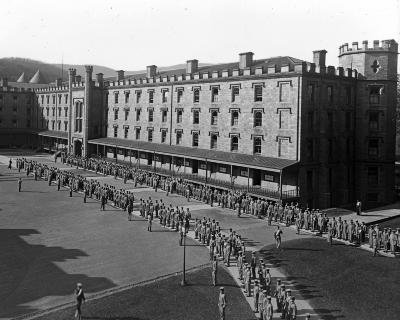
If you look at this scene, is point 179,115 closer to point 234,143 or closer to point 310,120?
point 234,143

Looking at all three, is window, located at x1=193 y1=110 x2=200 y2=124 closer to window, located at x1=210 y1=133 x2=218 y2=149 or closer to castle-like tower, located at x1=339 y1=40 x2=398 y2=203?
window, located at x1=210 y1=133 x2=218 y2=149

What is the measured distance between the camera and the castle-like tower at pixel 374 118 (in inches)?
1780

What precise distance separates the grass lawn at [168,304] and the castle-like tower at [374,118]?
101 ft

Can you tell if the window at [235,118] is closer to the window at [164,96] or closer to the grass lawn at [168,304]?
the window at [164,96]

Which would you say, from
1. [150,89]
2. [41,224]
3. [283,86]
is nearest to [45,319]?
[41,224]

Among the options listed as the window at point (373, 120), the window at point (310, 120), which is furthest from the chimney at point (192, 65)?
the window at point (373, 120)

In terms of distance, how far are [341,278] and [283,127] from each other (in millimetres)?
20816

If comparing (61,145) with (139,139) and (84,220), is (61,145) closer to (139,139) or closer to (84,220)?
(139,139)

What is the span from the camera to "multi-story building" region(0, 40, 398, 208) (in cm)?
3938

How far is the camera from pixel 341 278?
2088cm

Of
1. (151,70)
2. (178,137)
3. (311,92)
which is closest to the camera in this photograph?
(311,92)

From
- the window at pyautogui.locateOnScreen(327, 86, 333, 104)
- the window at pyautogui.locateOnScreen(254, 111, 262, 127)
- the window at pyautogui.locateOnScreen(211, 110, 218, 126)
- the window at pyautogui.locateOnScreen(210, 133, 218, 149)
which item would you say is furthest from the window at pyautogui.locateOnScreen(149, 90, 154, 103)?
the window at pyautogui.locateOnScreen(327, 86, 333, 104)

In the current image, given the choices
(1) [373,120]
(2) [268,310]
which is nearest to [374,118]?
(1) [373,120]

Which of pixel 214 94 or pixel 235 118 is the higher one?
pixel 214 94
